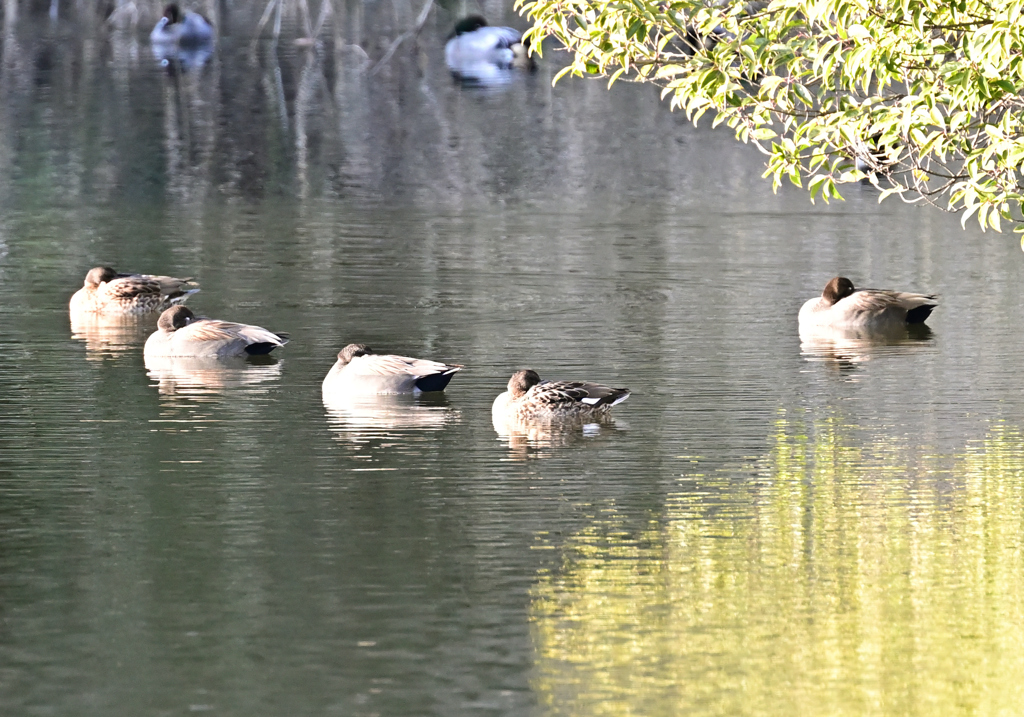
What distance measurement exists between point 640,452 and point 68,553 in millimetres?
4439

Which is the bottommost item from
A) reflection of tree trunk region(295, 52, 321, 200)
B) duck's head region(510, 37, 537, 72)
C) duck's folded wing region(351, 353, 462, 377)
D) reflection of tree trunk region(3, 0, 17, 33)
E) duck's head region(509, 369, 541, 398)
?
duck's head region(509, 369, 541, 398)

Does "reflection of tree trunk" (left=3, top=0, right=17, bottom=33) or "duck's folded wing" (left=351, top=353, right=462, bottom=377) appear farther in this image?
"reflection of tree trunk" (left=3, top=0, right=17, bottom=33)

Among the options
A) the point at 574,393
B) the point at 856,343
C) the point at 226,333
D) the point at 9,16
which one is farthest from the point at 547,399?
the point at 9,16

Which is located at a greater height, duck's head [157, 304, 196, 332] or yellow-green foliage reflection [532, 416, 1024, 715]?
duck's head [157, 304, 196, 332]

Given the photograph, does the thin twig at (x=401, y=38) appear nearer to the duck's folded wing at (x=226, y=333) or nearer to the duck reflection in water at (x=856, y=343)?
the duck reflection in water at (x=856, y=343)

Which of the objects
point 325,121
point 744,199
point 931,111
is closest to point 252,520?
point 931,111

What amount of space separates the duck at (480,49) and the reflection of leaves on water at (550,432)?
45.0 meters

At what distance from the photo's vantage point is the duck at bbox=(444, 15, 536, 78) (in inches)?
2346

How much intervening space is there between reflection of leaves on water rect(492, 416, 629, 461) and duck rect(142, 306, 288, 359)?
3874 mm

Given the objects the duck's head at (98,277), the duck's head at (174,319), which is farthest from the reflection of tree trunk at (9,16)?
the duck's head at (174,319)

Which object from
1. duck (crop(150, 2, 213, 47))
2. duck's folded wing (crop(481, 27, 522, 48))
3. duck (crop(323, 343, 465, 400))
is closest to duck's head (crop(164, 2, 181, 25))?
duck (crop(150, 2, 213, 47))

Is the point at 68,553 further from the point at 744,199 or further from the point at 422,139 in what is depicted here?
the point at 422,139

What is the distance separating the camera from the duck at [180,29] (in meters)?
62.4

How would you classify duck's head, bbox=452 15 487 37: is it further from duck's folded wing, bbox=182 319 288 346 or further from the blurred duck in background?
duck's folded wing, bbox=182 319 288 346
